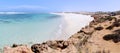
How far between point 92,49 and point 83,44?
1065 millimetres

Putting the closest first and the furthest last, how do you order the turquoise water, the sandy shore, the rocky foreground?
1. the rocky foreground
2. the turquoise water
3. the sandy shore

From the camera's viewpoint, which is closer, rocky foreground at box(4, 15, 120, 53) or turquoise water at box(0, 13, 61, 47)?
rocky foreground at box(4, 15, 120, 53)

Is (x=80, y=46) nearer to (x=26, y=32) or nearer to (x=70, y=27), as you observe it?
(x=26, y=32)

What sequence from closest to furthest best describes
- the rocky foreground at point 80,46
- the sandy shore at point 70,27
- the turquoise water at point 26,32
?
the rocky foreground at point 80,46 < the turquoise water at point 26,32 < the sandy shore at point 70,27

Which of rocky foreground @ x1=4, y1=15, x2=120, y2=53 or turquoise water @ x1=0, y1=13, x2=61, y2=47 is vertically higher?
rocky foreground @ x1=4, y1=15, x2=120, y2=53

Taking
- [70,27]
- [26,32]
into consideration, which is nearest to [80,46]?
[26,32]

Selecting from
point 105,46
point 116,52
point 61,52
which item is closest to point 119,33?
point 105,46

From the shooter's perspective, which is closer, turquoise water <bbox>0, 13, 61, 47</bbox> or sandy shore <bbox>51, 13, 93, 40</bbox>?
turquoise water <bbox>0, 13, 61, 47</bbox>

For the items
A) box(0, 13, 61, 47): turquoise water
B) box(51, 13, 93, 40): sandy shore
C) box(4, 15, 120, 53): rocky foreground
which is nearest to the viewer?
box(4, 15, 120, 53): rocky foreground

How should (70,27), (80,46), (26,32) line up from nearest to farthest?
(80,46) < (26,32) < (70,27)

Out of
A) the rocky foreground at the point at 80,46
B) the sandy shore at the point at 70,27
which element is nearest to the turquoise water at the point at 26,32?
the sandy shore at the point at 70,27

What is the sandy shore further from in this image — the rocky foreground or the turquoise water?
the rocky foreground

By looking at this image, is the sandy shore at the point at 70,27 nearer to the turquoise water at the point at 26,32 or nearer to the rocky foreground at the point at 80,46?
the turquoise water at the point at 26,32

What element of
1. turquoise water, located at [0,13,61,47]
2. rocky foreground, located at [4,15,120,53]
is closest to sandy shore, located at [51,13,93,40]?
turquoise water, located at [0,13,61,47]
